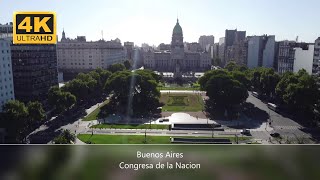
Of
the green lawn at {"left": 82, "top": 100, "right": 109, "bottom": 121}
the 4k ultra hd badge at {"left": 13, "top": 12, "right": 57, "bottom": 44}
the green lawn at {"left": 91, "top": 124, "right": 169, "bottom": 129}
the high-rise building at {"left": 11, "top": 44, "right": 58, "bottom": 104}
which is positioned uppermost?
the 4k ultra hd badge at {"left": 13, "top": 12, "right": 57, "bottom": 44}

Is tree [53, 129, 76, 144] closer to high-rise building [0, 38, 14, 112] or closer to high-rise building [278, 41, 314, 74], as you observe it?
high-rise building [0, 38, 14, 112]

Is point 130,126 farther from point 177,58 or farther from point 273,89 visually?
point 177,58

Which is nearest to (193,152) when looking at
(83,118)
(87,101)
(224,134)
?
(224,134)

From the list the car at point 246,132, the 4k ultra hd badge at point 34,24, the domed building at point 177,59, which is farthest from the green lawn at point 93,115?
the domed building at point 177,59

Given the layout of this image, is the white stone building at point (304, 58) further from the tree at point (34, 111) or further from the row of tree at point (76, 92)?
the tree at point (34, 111)

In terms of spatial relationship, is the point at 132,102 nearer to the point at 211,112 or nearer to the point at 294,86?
the point at 211,112

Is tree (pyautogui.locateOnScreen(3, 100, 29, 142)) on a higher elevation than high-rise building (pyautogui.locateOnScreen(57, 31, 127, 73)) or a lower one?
lower

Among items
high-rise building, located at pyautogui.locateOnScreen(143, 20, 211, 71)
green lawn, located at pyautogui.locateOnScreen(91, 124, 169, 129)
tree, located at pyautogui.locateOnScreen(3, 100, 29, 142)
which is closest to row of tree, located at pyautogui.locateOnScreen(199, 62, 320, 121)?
green lawn, located at pyautogui.locateOnScreen(91, 124, 169, 129)
